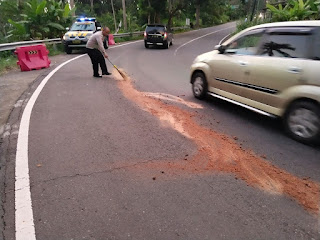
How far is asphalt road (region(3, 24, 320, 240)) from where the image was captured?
2668 mm

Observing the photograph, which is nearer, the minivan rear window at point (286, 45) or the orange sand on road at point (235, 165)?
the orange sand on road at point (235, 165)

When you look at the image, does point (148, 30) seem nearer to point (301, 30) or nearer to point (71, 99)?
point (71, 99)

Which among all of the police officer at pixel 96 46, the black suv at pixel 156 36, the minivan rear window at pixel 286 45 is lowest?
the black suv at pixel 156 36

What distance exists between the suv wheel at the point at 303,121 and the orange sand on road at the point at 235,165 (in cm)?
94

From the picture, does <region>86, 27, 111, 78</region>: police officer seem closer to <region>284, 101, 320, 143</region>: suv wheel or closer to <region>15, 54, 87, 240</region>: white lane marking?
<region>15, 54, 87, 240</region>: white lane marking

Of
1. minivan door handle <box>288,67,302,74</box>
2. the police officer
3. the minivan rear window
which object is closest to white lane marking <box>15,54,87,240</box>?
minivan door handle <box>288,67,302,74</box>

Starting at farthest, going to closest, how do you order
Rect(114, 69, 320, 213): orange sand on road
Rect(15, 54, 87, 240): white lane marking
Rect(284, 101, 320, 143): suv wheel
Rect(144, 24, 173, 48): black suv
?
Rect(144, 24, 173, 48): black suv, Rect(284, 101, 320, 143): suv wheel, Rect(114, 69, 320, 213): orange sand on road, Rect(15, 54, 87, 240): white lane marking

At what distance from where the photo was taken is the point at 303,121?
14.1 feet

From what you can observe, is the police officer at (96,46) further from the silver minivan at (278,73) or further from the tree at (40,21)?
the tree at (40,21)

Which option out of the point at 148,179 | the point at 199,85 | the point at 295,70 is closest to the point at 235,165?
the point at 148,179

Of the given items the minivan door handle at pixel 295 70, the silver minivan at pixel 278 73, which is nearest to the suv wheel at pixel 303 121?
the silver minivan at pixel 278 73

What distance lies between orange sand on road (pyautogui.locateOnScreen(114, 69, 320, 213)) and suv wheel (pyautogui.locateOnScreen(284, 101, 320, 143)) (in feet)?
3.09

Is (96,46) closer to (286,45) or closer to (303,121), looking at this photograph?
(286,45)

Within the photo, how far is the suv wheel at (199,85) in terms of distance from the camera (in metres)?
6.48
